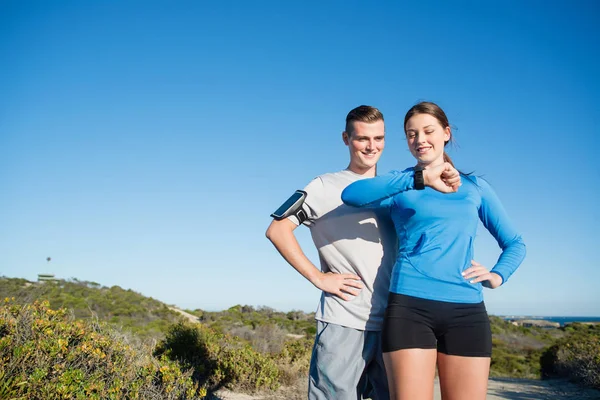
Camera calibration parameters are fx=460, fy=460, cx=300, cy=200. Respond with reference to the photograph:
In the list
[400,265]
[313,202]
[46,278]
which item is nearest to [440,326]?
[400,265]

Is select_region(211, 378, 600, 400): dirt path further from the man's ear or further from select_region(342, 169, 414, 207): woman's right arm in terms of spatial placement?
select_region(342, 169, 414, 207): woman's right arm

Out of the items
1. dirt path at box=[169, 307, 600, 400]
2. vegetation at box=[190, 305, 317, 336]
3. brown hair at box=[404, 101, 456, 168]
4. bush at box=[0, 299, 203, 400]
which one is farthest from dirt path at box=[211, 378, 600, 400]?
vegetation at box=[190, 305, 317, 336]

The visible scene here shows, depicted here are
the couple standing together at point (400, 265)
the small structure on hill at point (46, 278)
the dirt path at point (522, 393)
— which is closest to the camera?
the couple standing together at point (400, 265)

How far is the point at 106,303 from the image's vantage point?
21625 mm

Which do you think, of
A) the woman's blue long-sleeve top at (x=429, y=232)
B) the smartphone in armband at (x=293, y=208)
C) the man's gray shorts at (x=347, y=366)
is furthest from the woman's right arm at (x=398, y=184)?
the man's gray shorts at (x=347, y=366)

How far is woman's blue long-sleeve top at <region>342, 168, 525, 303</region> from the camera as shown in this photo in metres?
2.51

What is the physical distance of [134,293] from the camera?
89.2 feet

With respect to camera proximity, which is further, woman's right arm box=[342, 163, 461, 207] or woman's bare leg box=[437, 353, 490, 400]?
woman's right arm box=[342, 163, 461, 207]

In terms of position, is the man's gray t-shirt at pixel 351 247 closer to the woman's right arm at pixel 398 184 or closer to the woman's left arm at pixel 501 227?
the woman's right arm at pixel 398 184

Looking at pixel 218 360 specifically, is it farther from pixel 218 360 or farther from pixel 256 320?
pixel 256 320

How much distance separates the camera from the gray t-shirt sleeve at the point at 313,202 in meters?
2.90

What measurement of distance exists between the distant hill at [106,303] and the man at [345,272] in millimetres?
13053

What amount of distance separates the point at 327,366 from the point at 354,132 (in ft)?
4.88

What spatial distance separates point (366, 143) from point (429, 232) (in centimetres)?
78
